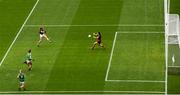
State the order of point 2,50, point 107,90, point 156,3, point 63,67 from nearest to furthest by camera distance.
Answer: point 107,90, point 63,67, point 2,50, point 156,3

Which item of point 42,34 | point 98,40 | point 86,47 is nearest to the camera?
point 98,40

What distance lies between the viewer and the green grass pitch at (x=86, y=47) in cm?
4334

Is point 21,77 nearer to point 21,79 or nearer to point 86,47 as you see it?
point 21,79

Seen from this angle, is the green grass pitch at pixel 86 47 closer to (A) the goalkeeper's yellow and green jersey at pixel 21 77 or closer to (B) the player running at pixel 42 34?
(B) the player running at pixel 42 34

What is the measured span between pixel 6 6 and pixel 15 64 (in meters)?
12.5

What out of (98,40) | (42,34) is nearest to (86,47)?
(98,40)

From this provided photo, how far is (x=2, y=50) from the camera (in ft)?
160

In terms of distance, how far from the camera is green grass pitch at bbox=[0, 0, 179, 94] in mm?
43344

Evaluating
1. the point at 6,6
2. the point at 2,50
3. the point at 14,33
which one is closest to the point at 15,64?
the point at 2,50

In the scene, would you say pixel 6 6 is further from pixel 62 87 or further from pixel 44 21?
pixel 62 87

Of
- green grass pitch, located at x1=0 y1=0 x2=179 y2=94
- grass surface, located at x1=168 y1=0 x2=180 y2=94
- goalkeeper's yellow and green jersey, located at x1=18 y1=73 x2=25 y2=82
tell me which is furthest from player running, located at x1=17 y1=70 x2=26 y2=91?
grass surface, located at x1=168 y1=0 x2=180 y2=94

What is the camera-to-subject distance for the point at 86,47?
160 feet

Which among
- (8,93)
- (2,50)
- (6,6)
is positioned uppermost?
(6,6)

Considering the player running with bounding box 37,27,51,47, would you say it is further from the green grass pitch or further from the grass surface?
the grass surface
